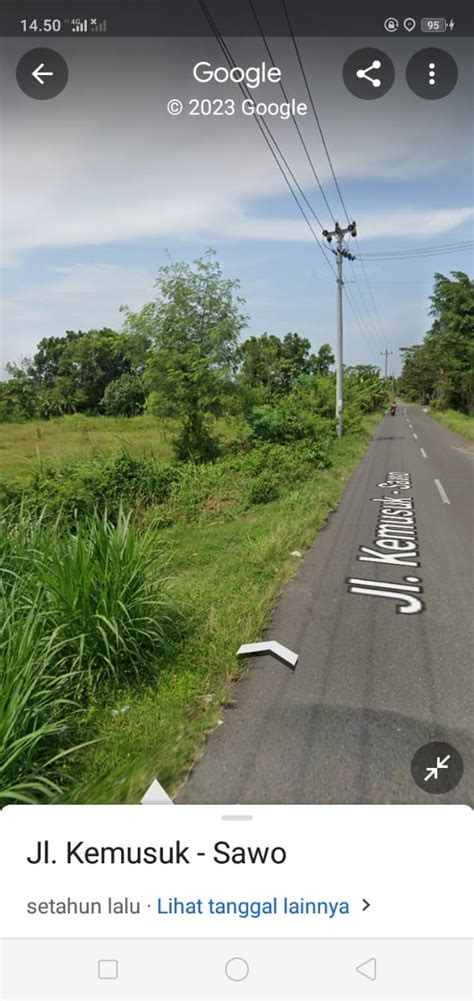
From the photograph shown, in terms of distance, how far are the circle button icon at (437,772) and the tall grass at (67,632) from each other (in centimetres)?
121

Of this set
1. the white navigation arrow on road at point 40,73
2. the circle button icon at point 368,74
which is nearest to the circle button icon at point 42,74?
the white navigation arrow on road at point 40,73

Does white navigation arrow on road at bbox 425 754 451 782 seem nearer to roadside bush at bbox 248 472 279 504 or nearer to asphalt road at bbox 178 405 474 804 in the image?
asphalt road at bbox 178 405 474 804

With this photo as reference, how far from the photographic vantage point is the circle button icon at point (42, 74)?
4.62ft

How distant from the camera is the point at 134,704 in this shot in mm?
2236

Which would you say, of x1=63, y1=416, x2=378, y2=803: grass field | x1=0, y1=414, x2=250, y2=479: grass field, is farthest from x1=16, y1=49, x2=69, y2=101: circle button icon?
x1=0, y1=414, x2=250, y2=479: grass field

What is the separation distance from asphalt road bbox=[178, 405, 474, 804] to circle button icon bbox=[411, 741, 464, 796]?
3cm

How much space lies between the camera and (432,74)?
1459 millimetres

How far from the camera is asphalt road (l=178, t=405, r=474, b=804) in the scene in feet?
5.43
